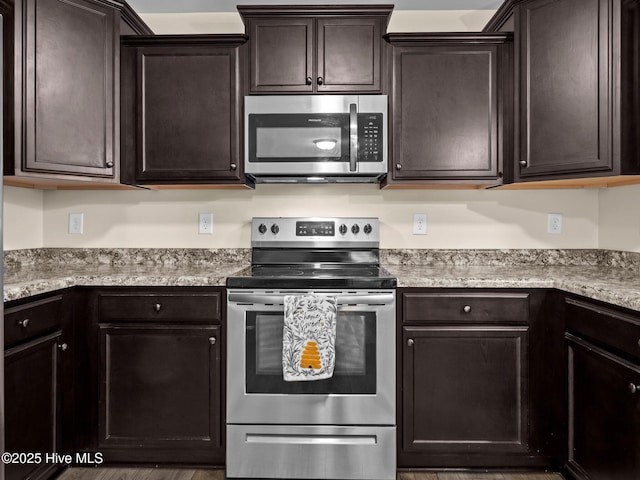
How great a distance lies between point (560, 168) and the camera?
6.59 feet

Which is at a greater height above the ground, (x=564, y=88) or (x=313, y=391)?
(x=564, y=88)

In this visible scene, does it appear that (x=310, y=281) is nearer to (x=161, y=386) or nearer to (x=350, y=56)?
(x=161, y=386)

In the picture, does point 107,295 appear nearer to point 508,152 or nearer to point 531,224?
point 508,152

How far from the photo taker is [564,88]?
1981 mm

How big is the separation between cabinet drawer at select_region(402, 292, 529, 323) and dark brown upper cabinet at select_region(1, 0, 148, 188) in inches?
62.2

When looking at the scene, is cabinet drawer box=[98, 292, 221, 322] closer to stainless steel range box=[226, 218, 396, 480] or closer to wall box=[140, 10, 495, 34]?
stainless steel range box=[226, 218, 396, 480]

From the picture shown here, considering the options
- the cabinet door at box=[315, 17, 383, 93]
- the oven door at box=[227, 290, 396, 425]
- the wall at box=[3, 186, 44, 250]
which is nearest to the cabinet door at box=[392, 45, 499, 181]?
the cabinet door at box=[315, 17, 383, 93]

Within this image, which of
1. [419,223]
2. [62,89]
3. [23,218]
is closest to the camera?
[62,89]

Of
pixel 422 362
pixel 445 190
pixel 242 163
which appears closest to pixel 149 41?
pixel 242 163

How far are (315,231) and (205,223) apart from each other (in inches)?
25.8

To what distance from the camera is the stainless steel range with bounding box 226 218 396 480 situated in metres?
1.94

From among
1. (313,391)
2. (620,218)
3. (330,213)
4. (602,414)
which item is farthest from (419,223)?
(602,414)

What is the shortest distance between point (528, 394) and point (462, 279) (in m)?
0.58

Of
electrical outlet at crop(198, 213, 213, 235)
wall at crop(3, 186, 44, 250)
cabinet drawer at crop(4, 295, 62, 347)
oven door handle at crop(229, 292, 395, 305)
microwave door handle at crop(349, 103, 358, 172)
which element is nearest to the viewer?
cabinet drawer at crop(4, 295, 62, 347)
